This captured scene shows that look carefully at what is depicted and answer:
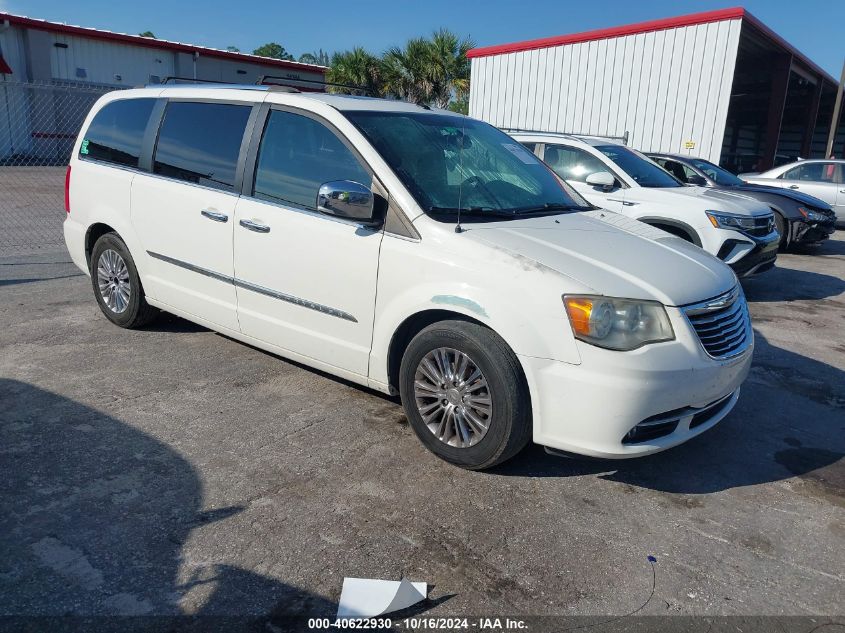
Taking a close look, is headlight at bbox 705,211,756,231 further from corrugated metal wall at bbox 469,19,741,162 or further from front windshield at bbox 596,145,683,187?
corrugated metal wall at bbox 469,19,741,162

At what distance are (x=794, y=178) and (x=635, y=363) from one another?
536 inches

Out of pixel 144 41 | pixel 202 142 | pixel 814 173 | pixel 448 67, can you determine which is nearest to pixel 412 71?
pixel 448 67

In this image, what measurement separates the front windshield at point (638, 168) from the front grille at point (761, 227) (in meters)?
1.11

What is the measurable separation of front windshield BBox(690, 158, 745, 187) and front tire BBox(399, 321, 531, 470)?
30.5 feet

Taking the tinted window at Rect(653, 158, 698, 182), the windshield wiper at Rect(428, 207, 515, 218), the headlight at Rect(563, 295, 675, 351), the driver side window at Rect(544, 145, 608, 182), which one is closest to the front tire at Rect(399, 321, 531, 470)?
the headlight at Rect(563, 295, 675, 351)

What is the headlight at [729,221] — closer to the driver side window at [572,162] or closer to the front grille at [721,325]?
the driver side window at [572,162]

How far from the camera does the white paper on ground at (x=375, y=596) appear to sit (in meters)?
2.54

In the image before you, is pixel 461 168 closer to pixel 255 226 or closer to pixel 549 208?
pixel 549 208

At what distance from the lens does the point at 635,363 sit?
10.3 feet

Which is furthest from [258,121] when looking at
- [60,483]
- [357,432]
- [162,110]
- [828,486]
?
[828,486]

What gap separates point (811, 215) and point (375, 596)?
1086cm

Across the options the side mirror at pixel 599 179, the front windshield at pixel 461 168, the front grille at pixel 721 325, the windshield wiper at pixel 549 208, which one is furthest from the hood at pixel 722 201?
the front grille at pixel 721 325

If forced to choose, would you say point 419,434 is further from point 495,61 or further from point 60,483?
point 495,61

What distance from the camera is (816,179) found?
14.3m
